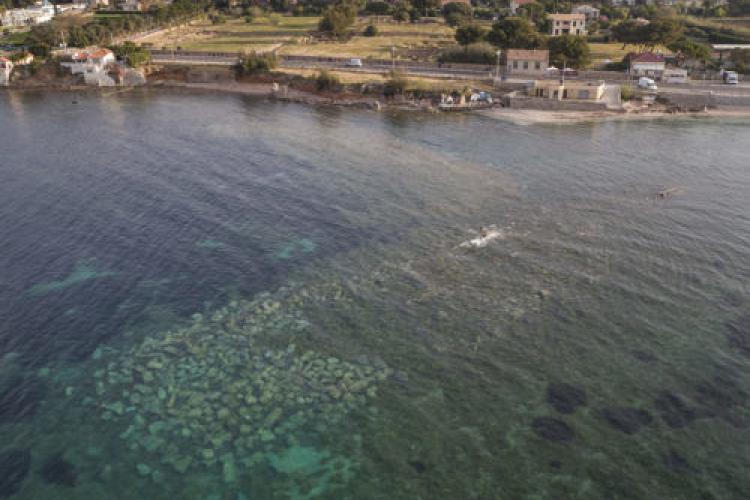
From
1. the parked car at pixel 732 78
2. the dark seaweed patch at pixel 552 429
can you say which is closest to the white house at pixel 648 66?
the parked car at pixel 732 78

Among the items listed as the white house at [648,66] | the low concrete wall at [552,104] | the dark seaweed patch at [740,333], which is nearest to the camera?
the dark seaweed patch at [740,333]

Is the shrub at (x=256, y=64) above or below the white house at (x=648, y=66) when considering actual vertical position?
above

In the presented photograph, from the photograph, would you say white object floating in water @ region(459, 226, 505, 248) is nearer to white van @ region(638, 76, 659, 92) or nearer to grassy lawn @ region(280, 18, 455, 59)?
white van @ region(638, 76, 659, 92)

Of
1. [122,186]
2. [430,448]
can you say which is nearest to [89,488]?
[430,448]

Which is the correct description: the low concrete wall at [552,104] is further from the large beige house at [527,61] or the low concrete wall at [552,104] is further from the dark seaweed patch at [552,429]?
the dark seaweed patch at [552,429]

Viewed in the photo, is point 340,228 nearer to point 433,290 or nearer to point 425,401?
point 433,290

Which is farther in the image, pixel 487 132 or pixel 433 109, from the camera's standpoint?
pixel 433 109
